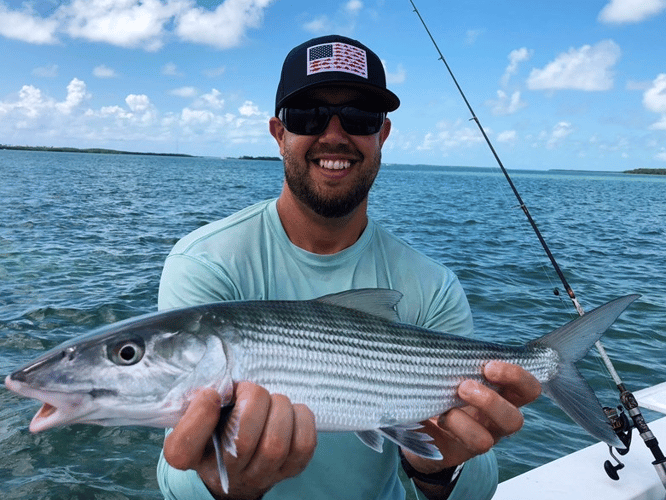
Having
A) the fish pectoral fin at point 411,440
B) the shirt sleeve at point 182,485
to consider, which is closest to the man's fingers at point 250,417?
the shirt sleeve at point 182,485

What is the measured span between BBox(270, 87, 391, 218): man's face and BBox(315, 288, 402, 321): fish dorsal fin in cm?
61

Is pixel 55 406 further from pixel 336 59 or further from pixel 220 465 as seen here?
pixel 336 59

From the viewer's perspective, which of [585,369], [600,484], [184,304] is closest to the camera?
[184,304]

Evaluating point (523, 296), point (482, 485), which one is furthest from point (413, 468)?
point (523, 296)

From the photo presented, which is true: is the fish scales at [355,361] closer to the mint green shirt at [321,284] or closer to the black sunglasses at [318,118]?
the mint green shirt at [321,284]

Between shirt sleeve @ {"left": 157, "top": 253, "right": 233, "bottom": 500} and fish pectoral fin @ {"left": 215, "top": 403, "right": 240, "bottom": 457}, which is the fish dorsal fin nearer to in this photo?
shirt sleeve @ {"left": 157, "top": 253, "right": 233, "bottom": 500}

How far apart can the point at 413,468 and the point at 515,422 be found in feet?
2.35

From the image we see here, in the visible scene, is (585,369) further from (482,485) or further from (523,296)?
(482,485)

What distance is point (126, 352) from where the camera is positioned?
7.46ft

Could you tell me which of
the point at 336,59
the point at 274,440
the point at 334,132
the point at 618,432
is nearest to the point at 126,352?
the point at 274,440

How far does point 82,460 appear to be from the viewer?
20.6ft

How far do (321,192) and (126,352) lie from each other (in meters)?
1.44

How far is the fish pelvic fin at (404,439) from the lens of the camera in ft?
8.48

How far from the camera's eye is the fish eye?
225 centimetres
